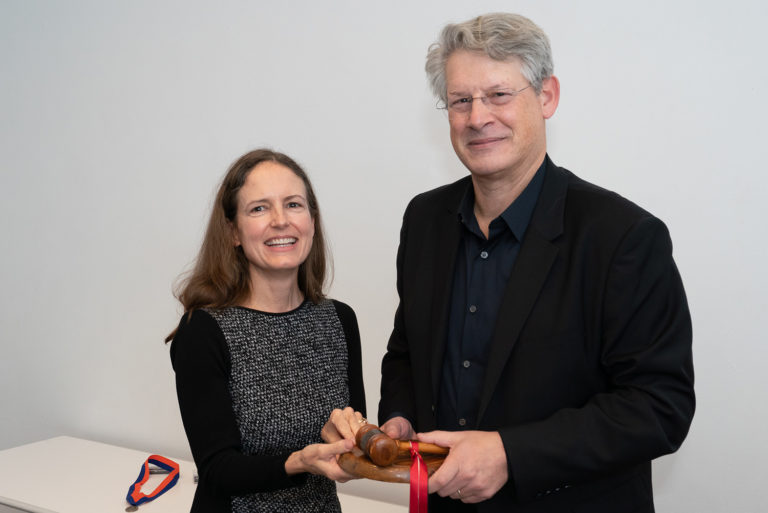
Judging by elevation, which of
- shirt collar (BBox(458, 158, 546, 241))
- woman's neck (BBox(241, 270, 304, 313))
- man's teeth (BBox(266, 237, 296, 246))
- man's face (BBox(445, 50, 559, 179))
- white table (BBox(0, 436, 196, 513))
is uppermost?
man's face (BBox(445, 50, 559, 179))

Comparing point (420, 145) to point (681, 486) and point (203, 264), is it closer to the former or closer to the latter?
point (203, 264)

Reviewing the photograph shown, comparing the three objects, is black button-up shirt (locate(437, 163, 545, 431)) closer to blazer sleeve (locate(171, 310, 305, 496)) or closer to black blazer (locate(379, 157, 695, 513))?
black blazer (locate(379, 157, 695, 513))

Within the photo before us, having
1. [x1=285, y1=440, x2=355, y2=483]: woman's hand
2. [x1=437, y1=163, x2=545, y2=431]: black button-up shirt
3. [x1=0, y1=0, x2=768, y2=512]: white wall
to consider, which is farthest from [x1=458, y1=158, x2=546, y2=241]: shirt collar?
[x1=0, y1=0, x2=768, y2=512]: white wall

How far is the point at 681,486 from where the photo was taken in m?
2.39

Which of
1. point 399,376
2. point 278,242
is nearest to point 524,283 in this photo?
point 399,376

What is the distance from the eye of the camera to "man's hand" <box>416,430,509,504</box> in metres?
1.29

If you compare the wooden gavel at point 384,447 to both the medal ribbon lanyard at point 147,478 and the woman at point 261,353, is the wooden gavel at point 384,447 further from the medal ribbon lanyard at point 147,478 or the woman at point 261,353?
the medal ribbon lanyard at point 147,478

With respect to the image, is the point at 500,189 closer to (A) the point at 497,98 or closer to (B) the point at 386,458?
(A) the point at 497,98

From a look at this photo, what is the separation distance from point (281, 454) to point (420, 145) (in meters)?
1.51

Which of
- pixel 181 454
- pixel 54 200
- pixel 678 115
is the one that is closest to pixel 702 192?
pixel 678 115

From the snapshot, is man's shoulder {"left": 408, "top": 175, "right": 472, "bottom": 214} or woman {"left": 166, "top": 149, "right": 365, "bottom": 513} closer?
woman {"left": 166, "top": 149, "right": 365, "bottom": 513}

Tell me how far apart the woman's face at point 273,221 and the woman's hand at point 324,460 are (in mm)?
501

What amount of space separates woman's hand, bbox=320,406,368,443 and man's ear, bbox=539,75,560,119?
0.81 m

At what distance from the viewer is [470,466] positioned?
1295 millimetres
